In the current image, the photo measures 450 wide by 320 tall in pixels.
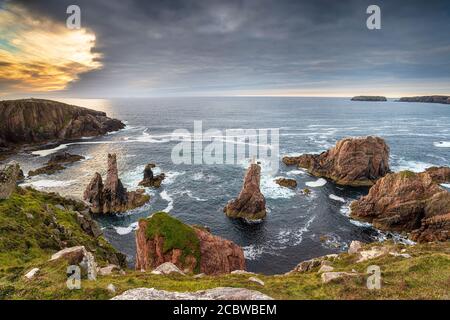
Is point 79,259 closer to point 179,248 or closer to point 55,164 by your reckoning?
point 179,248

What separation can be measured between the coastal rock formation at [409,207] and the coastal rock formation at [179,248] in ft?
118

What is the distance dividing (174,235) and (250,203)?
29463mm

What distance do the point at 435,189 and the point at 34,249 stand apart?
64829 millimetres

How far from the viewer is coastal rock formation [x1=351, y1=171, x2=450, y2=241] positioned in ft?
176

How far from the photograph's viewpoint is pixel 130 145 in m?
128

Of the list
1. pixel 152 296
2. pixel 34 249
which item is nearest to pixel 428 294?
pixel 152 296

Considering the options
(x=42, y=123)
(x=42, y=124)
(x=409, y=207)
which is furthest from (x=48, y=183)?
(x=409, y=207)

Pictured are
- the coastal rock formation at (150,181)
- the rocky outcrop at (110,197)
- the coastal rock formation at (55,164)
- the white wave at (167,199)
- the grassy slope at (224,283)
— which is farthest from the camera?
the coastal rock formation at (55,164)

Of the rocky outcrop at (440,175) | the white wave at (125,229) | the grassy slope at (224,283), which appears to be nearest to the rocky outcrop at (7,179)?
the grassy slope at (224,283)

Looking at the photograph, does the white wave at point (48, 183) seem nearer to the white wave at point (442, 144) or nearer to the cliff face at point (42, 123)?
the cliff face at point (42, 123)

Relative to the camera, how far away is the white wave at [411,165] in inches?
3605

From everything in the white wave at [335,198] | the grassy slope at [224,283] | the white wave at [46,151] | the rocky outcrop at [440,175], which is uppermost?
the white wave at [46,151]

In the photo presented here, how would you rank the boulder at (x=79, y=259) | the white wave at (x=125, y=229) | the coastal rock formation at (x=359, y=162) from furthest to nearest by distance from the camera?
the coastal rock formation at (x=359, y=162), the white wave at (x=125, y=229), the boulder at (x=79, y=259)

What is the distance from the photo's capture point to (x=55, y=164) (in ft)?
313
